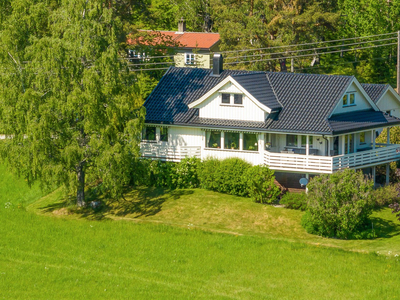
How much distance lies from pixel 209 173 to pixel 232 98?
4.92m

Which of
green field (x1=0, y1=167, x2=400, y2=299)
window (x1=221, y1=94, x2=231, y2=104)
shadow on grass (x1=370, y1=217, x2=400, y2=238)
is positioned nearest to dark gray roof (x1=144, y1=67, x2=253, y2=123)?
window (x1=221, y1=94, x2=231, y2=104)

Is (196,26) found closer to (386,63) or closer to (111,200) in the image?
(386,63)

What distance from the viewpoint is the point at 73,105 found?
4584 centimetres

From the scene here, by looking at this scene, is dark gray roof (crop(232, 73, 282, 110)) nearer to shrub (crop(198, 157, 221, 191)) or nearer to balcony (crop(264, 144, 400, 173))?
balcony (crop(264, 144, 400, 173))

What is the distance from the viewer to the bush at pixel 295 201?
45062 millimetres

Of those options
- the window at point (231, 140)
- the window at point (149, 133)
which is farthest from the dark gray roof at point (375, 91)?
the window at point (149, 133)

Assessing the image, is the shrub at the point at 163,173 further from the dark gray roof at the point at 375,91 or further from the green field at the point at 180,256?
the dark gray roof at the point at 375,91

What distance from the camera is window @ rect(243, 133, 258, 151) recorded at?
48.0m

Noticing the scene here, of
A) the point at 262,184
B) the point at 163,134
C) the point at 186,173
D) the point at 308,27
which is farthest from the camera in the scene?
the point at 308,27

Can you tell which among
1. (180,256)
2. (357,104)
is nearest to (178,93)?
(357,104)

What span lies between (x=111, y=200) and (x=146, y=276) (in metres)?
12.4

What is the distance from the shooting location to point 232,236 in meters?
42.7

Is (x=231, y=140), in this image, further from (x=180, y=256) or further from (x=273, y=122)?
(x=180, y=256)

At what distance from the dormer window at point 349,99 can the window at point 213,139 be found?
8144mm
